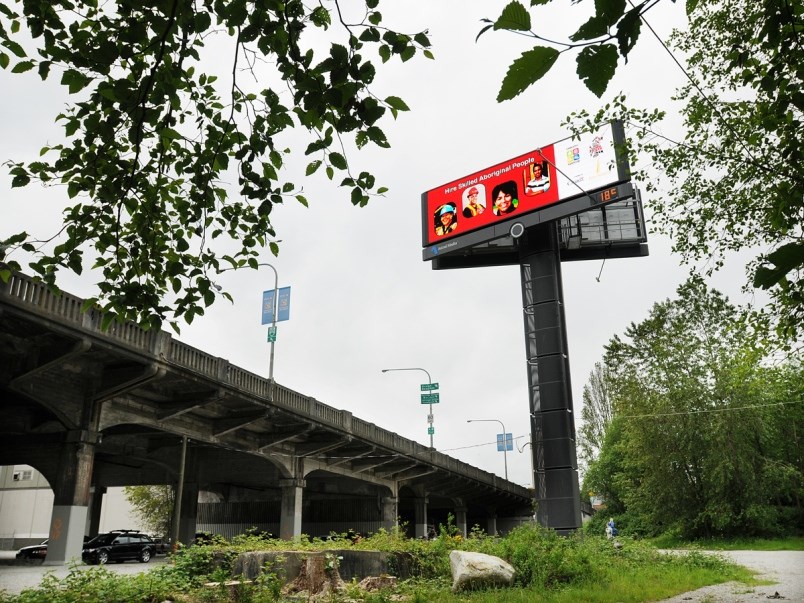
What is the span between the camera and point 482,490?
58000 mm

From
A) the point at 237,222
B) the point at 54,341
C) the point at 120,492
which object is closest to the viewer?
the point at 237,222

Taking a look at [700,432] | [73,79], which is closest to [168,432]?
[73,79]

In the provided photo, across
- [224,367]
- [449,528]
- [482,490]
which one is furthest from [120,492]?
[449,528]

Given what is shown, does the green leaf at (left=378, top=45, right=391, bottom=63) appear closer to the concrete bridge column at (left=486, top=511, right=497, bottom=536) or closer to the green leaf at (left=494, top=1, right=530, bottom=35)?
the green leaf at (left=494, top=1, right=530, bottom=35)

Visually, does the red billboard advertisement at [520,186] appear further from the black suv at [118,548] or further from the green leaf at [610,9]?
the green leaf at [610,9]

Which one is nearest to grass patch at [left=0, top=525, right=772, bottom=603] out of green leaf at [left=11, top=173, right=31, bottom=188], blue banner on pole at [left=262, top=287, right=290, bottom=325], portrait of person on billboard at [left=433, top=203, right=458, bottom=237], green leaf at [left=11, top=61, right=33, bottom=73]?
green leaf at [left=11, top=173, right=31, bottom=188]

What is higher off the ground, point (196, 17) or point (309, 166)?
point (196, 17)

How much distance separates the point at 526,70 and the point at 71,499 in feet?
74.4

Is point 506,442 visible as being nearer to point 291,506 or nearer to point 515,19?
point 291,506

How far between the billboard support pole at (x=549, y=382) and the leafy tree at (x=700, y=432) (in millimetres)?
12354

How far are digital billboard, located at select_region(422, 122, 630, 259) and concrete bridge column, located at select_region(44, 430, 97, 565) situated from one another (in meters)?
19.4

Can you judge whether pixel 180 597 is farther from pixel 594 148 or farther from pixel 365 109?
pixel 594 148

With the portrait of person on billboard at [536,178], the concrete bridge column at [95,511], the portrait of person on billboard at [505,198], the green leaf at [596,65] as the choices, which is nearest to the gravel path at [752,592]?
the green leaf at [596,65]

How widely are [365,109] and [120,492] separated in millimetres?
66163
